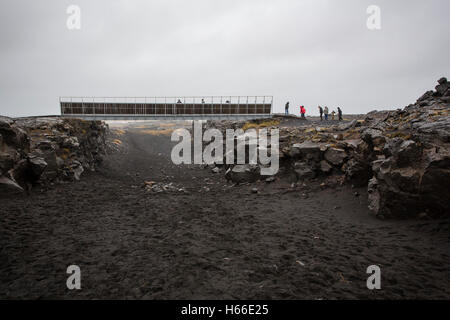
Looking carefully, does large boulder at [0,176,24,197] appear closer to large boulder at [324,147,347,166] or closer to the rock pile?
the rock pile

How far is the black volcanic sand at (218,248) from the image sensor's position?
6.85 m

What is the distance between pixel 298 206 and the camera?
1559 cm

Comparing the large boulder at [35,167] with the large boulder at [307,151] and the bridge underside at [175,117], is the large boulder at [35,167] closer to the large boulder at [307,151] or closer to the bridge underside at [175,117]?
the bridge underside at [175,117]

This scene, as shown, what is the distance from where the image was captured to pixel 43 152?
19.9 meters

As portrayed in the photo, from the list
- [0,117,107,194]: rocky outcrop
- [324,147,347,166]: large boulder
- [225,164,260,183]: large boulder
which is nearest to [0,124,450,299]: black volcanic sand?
[0,117,107,194]: rocky outcrop

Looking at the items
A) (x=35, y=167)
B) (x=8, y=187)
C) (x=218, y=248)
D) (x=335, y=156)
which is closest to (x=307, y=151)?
(x=335, y=156)

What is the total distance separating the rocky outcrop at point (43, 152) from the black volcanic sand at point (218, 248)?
1.60 metres

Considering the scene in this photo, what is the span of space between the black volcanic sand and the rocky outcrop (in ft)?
5.26

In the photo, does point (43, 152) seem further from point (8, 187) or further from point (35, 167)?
point (8, 187)

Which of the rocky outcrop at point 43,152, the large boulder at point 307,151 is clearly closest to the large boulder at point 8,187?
the rocky outcrop at point 43,152
